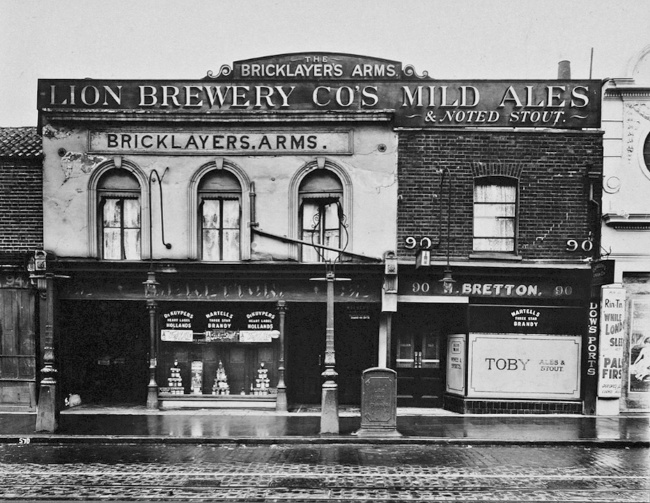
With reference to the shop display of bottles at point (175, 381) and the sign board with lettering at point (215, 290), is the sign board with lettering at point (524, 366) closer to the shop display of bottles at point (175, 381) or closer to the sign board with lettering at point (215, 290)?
the sign board with lettering at point (215, 290)

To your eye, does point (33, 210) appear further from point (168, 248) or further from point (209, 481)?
point (209, 481)

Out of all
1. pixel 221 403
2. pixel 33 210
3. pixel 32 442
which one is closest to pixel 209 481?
pixel 32 442

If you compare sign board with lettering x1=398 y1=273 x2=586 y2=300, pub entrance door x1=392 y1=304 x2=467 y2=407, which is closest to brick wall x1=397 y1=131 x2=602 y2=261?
sign board with lettering x1=398 y1=273 x2=586 y2=300

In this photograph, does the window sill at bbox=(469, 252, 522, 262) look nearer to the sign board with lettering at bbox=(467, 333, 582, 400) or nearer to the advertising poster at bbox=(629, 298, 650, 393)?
the sign board with lettering at bbox=(467, 333, 582, 400)

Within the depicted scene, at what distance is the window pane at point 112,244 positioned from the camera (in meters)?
14.7

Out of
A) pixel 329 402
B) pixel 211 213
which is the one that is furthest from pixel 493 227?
pixel 211 213

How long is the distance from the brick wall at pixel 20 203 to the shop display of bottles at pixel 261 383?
22.1ft

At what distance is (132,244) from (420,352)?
840 centimetres

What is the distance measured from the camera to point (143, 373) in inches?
632

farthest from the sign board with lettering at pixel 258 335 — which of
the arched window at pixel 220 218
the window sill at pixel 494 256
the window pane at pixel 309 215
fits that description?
the window sill at pixel 494 256

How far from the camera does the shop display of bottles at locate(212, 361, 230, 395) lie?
15.0 meters

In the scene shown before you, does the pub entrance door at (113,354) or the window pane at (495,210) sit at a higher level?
the window pane at (495,210)

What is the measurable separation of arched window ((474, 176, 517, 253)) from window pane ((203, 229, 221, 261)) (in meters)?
6.77

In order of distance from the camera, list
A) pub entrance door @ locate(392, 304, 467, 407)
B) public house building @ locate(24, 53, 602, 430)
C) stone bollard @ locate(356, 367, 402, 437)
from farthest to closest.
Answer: pub entrance door @ locate(392, 304, 467, 407)
public house building @ locate(24, 53, 602, 430)
stone bollard @ locate(356, 367, 402, 437)
